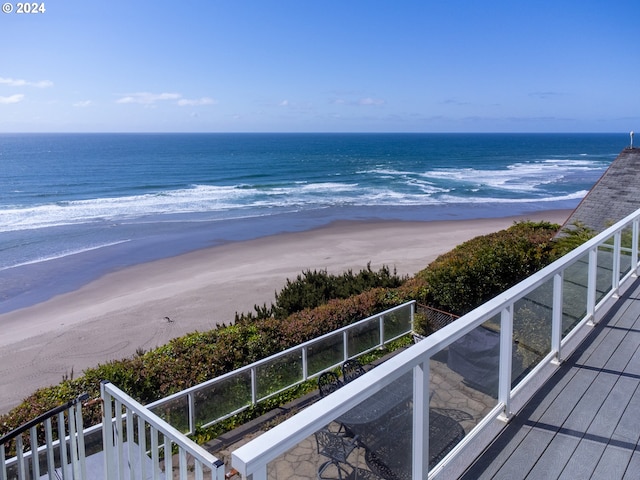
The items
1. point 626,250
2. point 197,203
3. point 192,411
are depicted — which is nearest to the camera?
point 626,250

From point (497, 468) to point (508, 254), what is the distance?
861 cm

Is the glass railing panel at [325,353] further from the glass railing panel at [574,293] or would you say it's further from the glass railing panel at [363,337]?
the glass railing panel at [574,293]

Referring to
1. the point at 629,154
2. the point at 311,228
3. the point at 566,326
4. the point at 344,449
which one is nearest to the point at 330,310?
the point at 566,326

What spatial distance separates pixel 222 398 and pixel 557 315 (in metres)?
4.46

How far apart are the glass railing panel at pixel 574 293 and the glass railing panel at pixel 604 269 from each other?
40 cm

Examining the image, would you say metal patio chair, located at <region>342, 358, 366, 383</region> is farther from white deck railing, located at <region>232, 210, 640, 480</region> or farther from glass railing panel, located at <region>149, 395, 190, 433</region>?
white deck railing, located at <region>232, 210, 640, 480</region>

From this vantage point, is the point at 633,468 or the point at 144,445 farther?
the point at 144,445

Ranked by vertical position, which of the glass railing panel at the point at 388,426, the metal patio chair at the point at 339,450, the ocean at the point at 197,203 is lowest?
the ocean at the point at 197,203

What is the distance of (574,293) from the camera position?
4.45 metres

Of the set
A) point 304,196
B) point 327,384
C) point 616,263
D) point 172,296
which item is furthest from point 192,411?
point 304,196

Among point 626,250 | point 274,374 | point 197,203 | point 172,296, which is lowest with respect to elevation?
point 172,296

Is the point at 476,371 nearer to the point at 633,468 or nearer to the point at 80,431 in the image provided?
the point at 633,468

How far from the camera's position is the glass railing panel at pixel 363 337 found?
28.2ft

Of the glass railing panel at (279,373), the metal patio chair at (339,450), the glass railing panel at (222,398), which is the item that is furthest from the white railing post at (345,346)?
the metal patio chair at (339,450)
